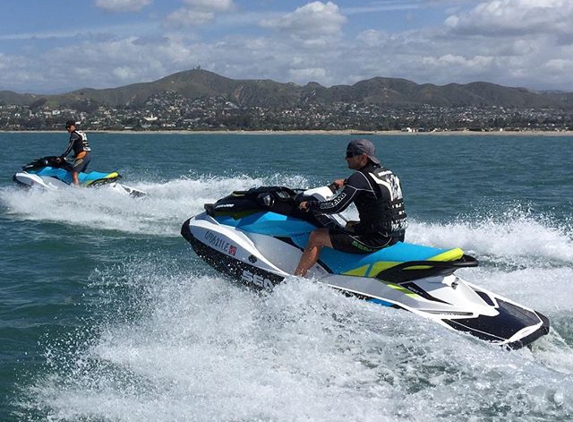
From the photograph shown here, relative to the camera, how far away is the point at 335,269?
7.00m

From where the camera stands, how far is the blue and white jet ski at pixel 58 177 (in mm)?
15656

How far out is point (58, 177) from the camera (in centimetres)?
1596

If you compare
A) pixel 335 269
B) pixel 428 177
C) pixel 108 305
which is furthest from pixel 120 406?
pixel 428 177

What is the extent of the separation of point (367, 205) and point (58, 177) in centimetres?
1102

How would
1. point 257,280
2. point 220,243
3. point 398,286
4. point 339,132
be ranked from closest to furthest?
1. point 398,286
2. point 257,280
3. point 220,243
4. point 339,132

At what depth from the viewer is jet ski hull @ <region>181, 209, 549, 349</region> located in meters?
→ 6.24

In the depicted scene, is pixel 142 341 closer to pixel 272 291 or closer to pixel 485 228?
pixel 272 291

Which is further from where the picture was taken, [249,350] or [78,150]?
[78,150]

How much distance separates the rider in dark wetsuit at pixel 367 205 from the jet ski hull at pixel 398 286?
0.18 meters

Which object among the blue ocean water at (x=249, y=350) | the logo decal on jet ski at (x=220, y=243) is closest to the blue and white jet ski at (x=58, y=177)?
the blue ocean water at (x=249, y=350)

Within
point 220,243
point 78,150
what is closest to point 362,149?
point 220,243

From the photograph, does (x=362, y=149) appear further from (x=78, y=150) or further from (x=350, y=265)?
(x=78, y=150)

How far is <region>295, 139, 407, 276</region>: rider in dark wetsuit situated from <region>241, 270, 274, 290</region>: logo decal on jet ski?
0.80 metres

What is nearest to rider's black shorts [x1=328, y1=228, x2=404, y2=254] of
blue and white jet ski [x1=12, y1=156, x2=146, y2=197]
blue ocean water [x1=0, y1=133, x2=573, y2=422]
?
blue ocean water [x1=0, y1=133, x2=573, y2=422]
